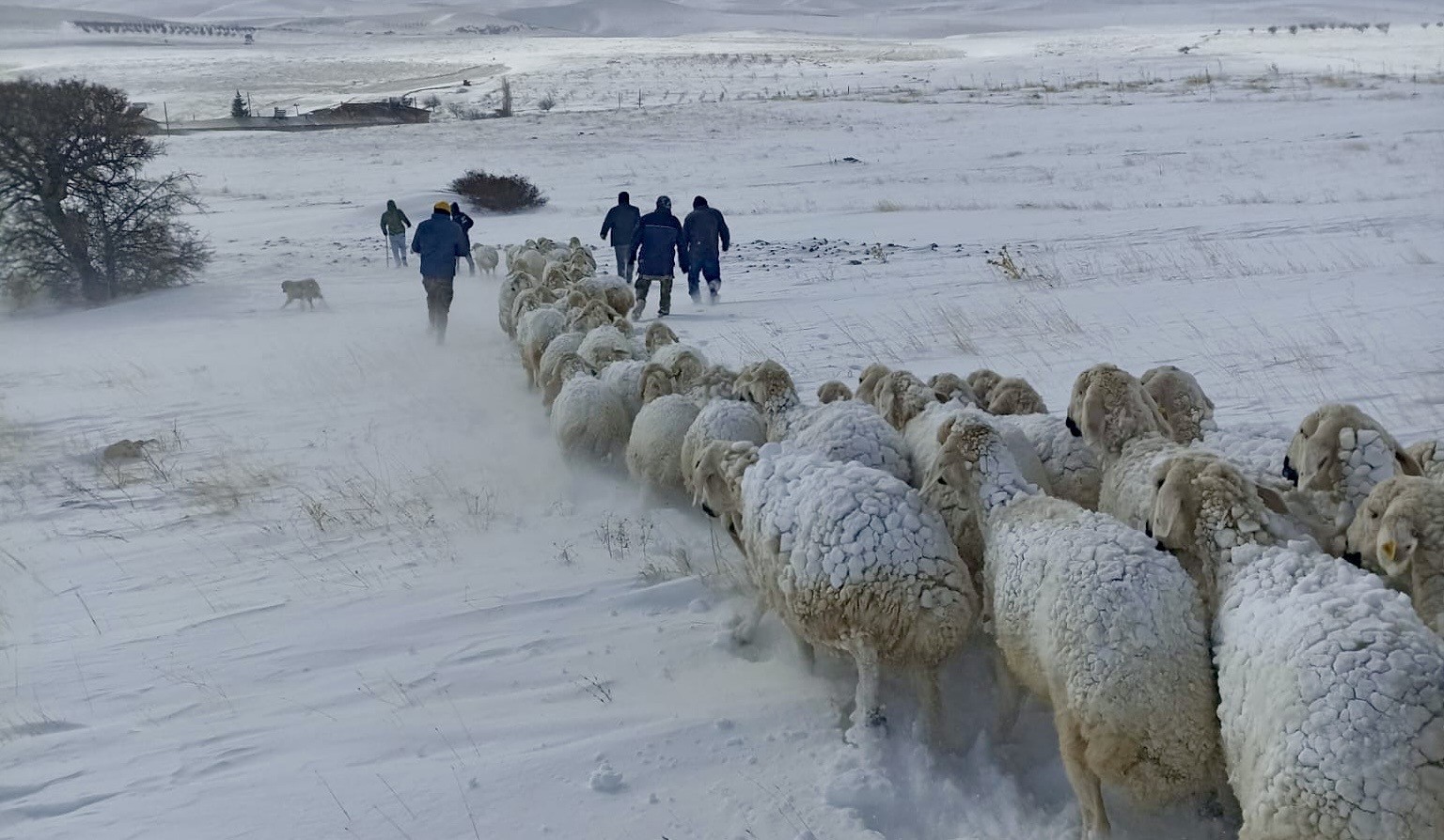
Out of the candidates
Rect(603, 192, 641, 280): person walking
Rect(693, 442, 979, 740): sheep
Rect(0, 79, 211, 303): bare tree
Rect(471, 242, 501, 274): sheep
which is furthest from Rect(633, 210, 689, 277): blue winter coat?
Rect(0, 79, 211, 303): bare tree

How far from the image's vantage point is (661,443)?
23.7ft

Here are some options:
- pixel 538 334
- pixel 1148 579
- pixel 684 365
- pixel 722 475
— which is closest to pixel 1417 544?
pixel 1148 579

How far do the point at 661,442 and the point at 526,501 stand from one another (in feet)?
3.88

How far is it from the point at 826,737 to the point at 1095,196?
21.0m

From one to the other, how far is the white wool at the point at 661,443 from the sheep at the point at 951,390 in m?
1.59

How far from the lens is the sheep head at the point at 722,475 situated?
545 centimetres

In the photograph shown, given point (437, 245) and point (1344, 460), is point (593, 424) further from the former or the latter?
point (437, 245)

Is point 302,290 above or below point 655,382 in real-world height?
below

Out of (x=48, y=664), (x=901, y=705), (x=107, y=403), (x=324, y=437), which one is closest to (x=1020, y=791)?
(x=901, y=705)

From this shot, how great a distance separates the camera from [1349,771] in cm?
273

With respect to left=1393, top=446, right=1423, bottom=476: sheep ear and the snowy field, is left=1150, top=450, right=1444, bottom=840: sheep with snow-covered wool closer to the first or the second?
the snowy field

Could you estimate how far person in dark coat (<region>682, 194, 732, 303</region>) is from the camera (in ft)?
49.8

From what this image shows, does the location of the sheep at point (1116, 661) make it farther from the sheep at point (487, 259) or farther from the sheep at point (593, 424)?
the sheep at point (487, 259)

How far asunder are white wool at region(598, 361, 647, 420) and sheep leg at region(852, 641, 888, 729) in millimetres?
4220
